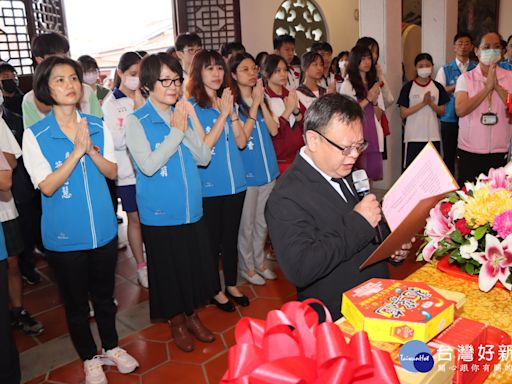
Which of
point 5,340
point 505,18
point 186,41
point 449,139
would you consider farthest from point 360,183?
point 505,18

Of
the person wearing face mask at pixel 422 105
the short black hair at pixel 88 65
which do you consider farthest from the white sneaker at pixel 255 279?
the person wearing face mask at pixel 422 105

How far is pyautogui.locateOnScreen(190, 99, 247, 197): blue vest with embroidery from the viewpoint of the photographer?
3012 mm

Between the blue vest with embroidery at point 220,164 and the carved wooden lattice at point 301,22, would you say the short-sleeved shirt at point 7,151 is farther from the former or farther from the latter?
the carved wooden lattice at point 301,22

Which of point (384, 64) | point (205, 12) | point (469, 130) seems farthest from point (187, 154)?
point (205, 12)

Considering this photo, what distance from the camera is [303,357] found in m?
0.93

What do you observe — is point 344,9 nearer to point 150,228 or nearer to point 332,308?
point 150,228

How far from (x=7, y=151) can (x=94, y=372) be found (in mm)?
1143

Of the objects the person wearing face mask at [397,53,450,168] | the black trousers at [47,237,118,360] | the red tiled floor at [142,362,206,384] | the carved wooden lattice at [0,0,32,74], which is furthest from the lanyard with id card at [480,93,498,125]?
the carved wooden lattice at [0,0,32,74]

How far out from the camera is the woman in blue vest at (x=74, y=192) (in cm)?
226

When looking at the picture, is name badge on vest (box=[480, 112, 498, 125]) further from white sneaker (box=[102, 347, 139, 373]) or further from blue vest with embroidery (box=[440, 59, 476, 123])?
white sneaker (box=[102, 347, 139, 373])

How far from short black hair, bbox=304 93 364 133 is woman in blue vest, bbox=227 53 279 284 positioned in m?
1.61

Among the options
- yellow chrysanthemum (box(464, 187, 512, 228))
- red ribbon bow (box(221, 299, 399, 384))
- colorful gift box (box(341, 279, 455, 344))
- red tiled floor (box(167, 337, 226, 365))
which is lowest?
red tiled floor (box(167, 337, 226, 365))

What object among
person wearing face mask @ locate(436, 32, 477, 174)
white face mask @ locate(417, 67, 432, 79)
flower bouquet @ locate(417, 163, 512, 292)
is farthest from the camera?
person wearing face mask @ locate(436, 32, 477, 174)

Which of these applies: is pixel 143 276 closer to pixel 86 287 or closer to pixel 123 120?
pixel 123 120
